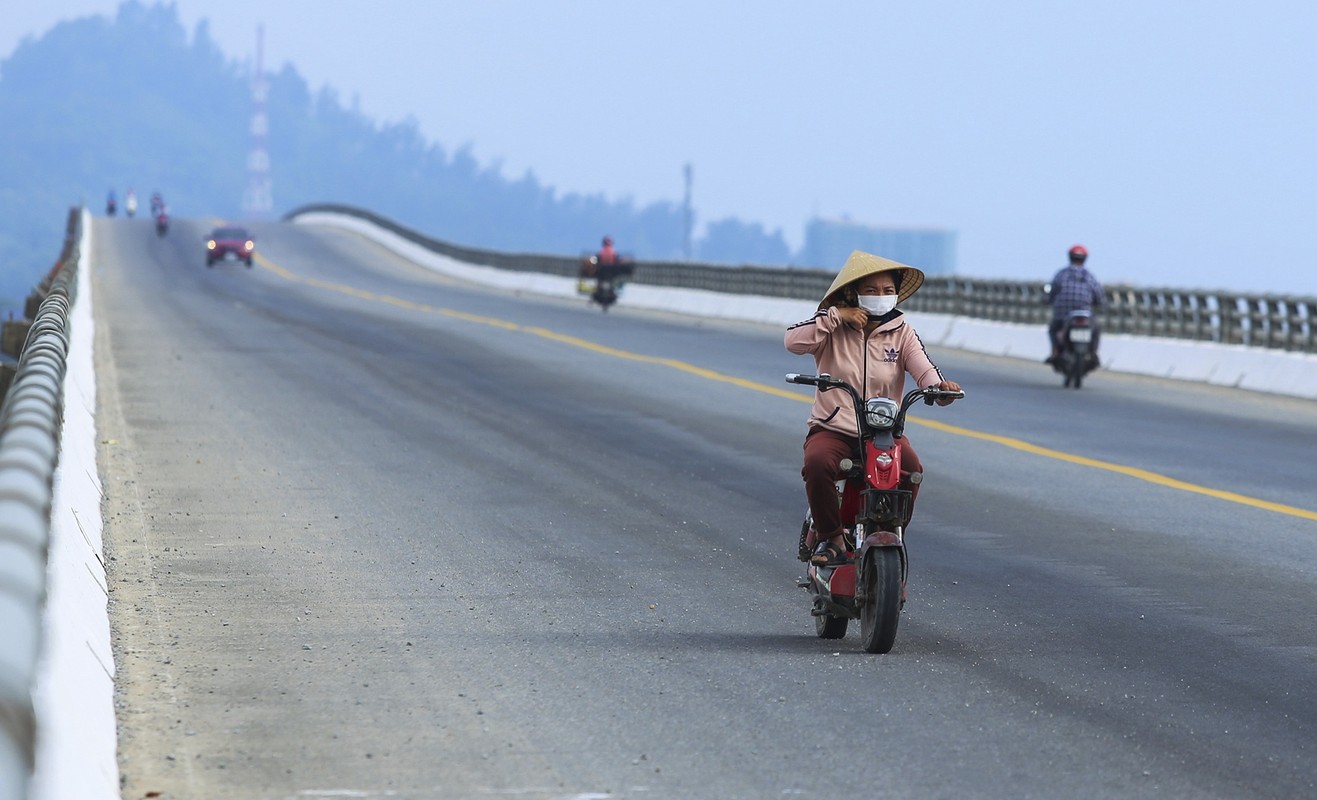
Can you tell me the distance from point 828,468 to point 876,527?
0.33 m

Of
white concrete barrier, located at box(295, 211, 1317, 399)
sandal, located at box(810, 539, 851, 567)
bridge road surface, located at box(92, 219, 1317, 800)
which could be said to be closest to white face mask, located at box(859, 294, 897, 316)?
sandal, located at box(810, 539, 851, 567)

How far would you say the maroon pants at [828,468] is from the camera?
855 centimetres

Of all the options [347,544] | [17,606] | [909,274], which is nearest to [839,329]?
[909,274]

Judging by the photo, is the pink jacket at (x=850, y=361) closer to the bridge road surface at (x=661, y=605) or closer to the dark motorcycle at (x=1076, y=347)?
the bridge road surface at (x=661, y=605)

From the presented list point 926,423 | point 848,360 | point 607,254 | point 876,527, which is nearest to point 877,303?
point 848,360

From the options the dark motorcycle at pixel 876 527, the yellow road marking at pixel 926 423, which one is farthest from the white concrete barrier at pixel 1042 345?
the dark motorcycle at pixel 876 527

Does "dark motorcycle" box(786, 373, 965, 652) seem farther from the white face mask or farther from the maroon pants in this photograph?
the white face mask

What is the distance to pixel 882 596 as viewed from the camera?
822 cm

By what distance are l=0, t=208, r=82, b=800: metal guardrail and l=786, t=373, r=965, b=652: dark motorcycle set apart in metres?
2.97

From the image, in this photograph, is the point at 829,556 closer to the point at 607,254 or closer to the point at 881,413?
the point at 881,413

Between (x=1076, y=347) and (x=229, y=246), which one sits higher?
(x=1076, y=347)

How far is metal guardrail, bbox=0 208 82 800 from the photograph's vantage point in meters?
3.31

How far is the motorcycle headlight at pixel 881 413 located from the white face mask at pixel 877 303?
479mm

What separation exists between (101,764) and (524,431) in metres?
12.0
